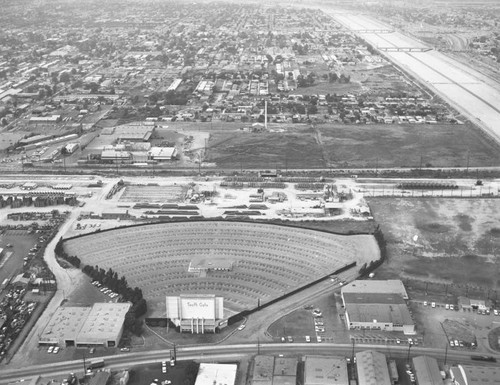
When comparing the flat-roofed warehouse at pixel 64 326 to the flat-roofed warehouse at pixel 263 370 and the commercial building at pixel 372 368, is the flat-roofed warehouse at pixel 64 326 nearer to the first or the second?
the flat-roofed warehouse at pixel 263 370

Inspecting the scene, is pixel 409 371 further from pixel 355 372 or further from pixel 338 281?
pixel 338 281

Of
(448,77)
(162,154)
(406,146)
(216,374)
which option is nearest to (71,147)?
(162,154)

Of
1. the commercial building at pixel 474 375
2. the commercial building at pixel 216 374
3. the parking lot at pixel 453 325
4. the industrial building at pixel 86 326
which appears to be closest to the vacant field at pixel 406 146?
the parking lot at pixel 453 325

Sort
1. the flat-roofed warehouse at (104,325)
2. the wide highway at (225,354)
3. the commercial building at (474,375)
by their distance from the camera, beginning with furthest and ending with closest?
1. the flat-roofed warehouse at (104,325)
2. the wide highway at (225,354)
3. the commercial building at (474,375)

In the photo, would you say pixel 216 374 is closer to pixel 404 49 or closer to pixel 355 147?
pixel 355 147

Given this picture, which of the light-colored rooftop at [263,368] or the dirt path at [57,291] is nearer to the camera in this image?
the light-colored rooftop at [263,368]

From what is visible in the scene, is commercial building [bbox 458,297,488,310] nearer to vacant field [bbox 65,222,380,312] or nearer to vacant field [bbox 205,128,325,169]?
vacant field [bbox 65,222,380,312]

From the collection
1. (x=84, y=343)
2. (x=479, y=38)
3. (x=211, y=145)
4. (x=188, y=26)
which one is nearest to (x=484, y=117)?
(x=211, y=145)
